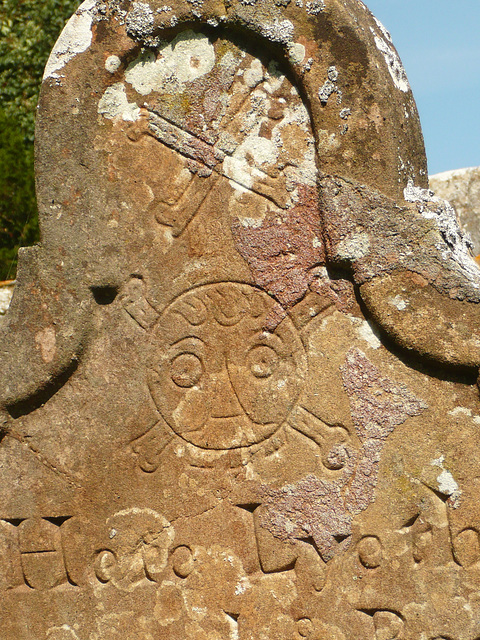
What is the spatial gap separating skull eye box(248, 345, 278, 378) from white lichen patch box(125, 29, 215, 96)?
1.00 meters

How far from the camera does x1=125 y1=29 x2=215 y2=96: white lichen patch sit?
263 cm

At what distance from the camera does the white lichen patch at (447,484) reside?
2.49m

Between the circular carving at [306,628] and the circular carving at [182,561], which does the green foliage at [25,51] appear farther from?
the circular carving at [306,628]

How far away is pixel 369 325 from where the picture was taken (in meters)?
2.55

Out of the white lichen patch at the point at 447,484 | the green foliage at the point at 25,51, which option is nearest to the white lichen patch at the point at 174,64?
the white lichen patch at the point at 447,484

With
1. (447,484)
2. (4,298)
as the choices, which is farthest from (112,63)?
(4,298)

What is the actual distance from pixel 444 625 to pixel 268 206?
61.0 inches

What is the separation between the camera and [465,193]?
7773 millimetres

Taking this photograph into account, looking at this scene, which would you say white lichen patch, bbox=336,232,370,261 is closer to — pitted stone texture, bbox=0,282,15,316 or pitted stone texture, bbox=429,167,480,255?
pitted stone texture, bbox=0,282,15,316

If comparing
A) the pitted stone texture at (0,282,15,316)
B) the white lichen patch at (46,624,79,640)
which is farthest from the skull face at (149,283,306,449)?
the pitted stone texture at (0,282,15,316)

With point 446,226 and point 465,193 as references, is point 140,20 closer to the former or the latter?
point 446,226

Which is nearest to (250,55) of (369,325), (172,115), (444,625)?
(172,115)

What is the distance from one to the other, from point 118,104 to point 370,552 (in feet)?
5.96

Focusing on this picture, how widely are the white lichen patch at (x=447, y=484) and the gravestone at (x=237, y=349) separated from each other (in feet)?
0.03
